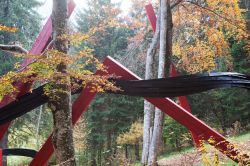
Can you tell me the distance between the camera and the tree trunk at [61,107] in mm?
5797

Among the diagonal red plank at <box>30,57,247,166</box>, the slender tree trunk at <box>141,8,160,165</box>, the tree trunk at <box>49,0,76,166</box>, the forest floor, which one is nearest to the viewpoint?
the forest floor

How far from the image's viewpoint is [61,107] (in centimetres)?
589

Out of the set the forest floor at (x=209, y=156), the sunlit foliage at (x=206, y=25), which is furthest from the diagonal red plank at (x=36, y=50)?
the sunlit foliage at (x=206, y=25)

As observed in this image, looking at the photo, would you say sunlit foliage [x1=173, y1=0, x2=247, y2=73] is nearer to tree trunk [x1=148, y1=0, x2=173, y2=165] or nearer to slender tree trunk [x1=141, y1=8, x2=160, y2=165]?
slender tree trunk [x1=141, y1=8, x2=160, y2=165]

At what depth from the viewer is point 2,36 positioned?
17562 millimetres

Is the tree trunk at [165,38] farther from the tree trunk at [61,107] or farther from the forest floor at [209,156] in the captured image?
the tree trunk at [61,107]

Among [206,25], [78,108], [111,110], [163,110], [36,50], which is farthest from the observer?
[111,110]

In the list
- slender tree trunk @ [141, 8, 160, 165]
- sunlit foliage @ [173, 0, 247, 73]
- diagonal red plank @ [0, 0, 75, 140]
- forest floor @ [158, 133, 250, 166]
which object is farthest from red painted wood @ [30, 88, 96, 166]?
sunlit foliage @ [173, 0, 247, 73]

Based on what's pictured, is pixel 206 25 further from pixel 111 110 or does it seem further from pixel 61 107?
pixel 111 110

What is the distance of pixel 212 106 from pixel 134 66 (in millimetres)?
11636

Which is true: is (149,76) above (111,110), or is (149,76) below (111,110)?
above

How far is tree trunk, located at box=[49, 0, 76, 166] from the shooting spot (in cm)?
580

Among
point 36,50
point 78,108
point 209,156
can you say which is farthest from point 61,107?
point 209,156

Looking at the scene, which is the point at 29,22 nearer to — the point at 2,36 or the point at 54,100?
the point at 2,36
